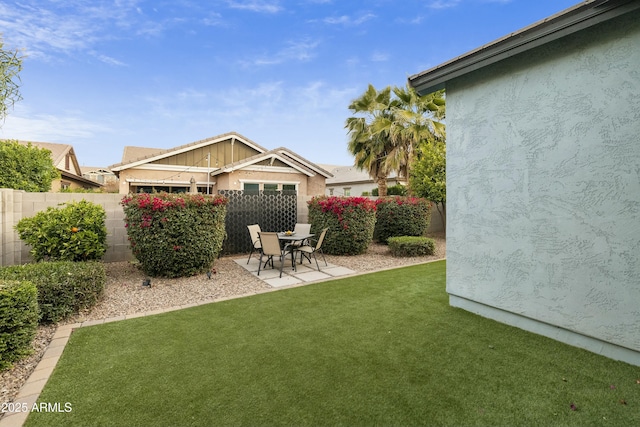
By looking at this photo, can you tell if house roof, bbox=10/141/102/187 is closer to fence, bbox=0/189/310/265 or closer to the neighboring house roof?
the neighboring house roof

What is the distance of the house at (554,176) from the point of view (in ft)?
9.99

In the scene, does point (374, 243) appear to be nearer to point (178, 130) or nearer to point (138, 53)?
point (138, 53)

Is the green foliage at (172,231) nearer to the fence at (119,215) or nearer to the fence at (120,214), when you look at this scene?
the fence at (119,215)

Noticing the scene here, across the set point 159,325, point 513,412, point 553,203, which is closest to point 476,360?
point 513,412

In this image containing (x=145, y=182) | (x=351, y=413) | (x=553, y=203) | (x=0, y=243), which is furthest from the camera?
(x=145, y=182)

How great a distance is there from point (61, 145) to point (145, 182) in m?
13.7

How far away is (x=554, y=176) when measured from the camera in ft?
11.6

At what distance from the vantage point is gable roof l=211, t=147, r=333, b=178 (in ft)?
55.0

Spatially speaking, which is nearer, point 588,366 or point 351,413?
point 351,413

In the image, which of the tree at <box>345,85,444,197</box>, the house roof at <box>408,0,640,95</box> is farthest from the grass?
the tree at <box>345,85,444,197</box>

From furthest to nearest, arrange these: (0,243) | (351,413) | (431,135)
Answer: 1. (431,135)
2. (0,243)
3. (351,413)

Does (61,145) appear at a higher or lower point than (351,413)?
higher

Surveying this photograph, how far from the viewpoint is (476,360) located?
3.28 m

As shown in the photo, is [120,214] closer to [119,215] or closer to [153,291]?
[119,215]
